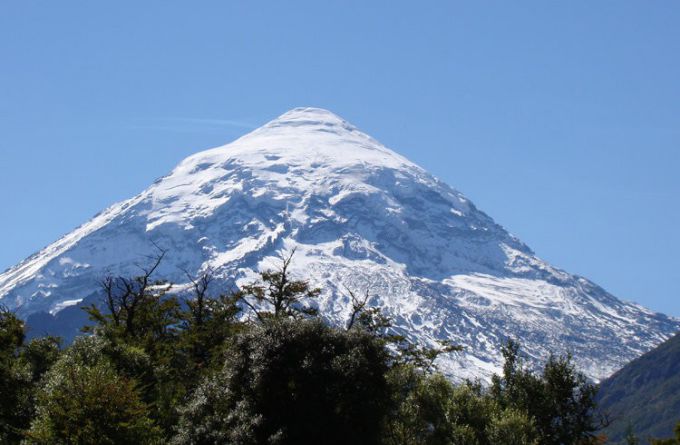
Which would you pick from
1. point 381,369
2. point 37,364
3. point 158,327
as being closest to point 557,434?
point 381,369

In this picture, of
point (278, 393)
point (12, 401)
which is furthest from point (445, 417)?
point (12, 401)

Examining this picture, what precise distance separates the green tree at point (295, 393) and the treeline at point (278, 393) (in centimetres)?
7

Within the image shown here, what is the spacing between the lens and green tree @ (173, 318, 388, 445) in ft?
176

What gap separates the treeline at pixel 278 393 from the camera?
172 ft

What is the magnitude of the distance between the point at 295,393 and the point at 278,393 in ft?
3.83

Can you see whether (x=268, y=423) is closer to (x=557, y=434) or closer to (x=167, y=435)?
(x=167, y=435)

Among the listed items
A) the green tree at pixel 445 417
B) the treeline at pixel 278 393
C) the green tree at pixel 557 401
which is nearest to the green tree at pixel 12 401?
the treeline at pixel 278 393

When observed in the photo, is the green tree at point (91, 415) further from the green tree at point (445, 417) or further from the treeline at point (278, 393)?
the green tree at point (445, 417)

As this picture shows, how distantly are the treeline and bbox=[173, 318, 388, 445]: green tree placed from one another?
0.07 m

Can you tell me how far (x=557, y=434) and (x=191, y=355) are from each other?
34.6 metres

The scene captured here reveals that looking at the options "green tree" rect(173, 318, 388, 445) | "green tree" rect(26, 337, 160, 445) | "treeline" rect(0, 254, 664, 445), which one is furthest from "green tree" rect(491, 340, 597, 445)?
"green tree" rect(26, 337, 160, 445)

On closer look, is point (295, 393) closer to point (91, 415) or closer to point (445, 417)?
point (91, 415)

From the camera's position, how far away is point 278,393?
54469 mm

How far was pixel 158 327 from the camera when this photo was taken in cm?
9362
